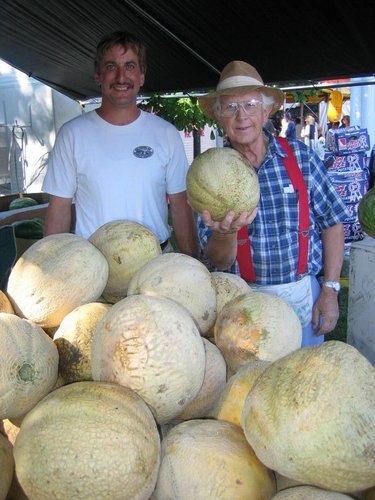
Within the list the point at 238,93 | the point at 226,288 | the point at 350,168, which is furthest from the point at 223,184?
the point at 350,168

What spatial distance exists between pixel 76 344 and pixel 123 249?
486mm

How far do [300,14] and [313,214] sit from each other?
6.98 feet

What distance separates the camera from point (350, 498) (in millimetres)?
1004

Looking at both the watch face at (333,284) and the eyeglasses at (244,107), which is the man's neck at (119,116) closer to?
Answer: the eyeglasses at (244,107)

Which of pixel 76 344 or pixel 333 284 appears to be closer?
pixel 76 344

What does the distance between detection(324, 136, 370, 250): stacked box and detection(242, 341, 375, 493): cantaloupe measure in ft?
22.3

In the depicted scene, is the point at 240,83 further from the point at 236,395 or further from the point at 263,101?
the point at 236,395

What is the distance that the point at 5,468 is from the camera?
1.16 m

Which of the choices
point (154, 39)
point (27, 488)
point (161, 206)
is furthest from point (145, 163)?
point (154, 39)

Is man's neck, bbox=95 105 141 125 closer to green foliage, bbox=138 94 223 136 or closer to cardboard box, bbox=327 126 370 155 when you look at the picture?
green foliage, bbox=138 94 223 136

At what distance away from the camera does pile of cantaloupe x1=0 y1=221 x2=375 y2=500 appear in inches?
39.1

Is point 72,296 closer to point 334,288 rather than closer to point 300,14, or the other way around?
point 334,288

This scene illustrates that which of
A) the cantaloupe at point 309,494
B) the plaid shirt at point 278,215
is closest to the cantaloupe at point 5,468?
the cantaloupe at point 309,494

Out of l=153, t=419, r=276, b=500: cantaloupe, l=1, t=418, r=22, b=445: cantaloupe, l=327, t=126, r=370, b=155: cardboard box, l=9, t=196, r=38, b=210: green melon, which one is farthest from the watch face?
l=327, t=126, r=370, b=155: cardboard box
